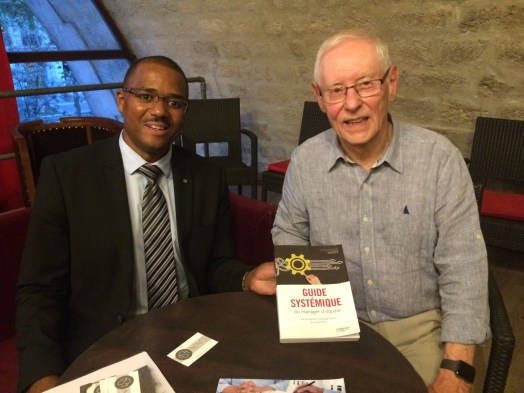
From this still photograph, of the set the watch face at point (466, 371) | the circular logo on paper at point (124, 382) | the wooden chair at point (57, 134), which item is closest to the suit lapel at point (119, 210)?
the circular logo on paper at point (124, 382)

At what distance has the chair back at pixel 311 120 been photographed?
12.8ft

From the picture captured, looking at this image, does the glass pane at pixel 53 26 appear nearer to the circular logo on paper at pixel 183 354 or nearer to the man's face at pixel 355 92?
the man's face at pixel 355 92

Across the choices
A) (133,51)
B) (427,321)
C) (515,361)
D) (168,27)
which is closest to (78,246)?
(427,321)

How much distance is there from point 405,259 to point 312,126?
252 centimetres

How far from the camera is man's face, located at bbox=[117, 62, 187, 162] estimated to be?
65.7 inches

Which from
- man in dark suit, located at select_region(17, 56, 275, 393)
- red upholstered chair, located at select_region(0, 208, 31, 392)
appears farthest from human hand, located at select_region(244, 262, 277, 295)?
red upholstered chair, located at select_region(0, 208, 31, 392)

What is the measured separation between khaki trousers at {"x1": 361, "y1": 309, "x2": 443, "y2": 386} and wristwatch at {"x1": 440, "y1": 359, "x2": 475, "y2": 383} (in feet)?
0.53

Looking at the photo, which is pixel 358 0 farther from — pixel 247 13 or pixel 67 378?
pixel 67 378

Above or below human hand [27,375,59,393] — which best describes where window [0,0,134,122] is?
above

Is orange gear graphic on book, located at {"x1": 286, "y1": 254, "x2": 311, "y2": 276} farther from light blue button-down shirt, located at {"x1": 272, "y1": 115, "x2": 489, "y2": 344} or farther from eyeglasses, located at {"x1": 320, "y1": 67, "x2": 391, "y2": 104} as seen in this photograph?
eyeglasses, located at {"x1": 320, "y1": 67, "x2": 391, "y2": 104}

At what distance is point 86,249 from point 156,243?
246 millimetres

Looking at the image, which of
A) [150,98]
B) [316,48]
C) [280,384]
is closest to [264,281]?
[280,384]

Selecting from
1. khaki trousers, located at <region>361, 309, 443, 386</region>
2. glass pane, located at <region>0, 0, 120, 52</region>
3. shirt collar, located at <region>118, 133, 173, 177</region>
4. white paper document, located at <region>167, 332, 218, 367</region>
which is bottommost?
khaki trousers, located at <region>361, 309, 443, 386</region>

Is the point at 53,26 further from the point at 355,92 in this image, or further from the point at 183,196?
the point at 355,92
